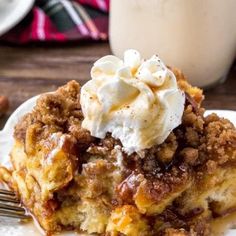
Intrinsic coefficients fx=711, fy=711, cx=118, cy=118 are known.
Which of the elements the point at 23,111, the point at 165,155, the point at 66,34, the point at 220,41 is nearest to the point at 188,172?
the point at 165,155

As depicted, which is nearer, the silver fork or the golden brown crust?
the golden brown crust

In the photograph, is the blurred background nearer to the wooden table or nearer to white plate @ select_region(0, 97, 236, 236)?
the wooden table

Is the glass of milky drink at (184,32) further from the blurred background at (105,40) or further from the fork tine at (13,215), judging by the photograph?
the fork tine at (13,215)

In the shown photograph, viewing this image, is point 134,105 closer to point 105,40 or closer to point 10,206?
point 10,206

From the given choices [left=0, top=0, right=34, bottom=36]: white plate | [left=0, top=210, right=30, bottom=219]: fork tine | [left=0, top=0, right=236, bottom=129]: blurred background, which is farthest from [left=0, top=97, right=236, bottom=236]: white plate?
[left=0, top=0, right=34, bottom=36]: white plate

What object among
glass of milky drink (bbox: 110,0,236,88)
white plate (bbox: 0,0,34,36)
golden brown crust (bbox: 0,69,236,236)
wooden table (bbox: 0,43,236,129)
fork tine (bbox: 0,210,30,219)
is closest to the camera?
golden brown crust (bbox: 0,69,236,236)

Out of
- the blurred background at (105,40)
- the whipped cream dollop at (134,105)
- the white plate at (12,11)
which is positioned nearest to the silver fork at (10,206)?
the whipped cream dollop at (134,105)

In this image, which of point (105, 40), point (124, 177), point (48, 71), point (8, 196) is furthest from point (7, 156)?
point (105, 40)
